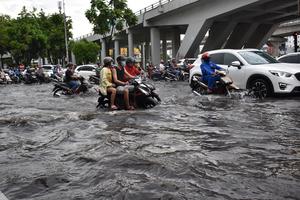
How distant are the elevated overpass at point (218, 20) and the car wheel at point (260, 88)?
893 inches

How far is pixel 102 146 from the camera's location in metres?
6.89

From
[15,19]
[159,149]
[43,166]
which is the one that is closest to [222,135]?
[159,149]

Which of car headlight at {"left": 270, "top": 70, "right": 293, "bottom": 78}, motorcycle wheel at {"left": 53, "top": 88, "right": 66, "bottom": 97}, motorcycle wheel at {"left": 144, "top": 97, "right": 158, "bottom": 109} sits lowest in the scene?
motorcycle wheel at {"left": 53, "top": 88, "right": 66, "bottom": 97}

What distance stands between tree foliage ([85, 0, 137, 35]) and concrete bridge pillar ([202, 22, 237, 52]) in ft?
38.8

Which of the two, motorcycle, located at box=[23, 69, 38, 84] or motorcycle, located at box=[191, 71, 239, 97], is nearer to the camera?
motorcycle, located at box=[191, 71, 239, 97]

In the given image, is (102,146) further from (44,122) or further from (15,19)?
(15,19)

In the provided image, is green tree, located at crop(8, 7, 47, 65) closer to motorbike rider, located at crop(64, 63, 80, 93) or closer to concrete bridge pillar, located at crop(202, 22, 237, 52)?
concrete bridge pillar, located at crop(202, 22, 237, 52)

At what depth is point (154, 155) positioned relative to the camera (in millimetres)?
6113

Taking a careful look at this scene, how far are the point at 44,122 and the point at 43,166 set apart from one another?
4300 mm

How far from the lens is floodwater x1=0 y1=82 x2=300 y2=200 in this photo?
4539 millimetres

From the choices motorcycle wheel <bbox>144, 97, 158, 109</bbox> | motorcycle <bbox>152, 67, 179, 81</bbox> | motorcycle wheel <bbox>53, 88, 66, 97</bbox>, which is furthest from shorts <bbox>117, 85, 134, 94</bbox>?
motorcycle <bbox>152, 67, 179, 81</bbox>

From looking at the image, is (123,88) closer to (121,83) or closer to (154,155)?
(121,83)

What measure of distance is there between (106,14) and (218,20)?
40.7 feet

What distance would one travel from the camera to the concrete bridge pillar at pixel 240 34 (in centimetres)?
4800
